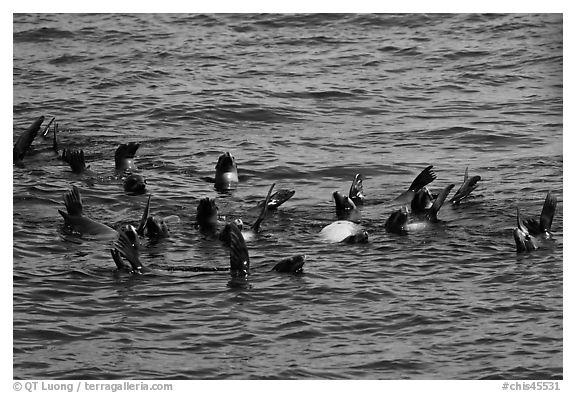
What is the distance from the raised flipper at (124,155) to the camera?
15.2m

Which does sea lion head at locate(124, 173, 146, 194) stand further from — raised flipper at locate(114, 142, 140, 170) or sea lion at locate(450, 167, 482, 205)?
sea lion at locate(450, 167, 482, 205)

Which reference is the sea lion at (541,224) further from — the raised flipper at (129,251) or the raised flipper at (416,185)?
the raised flipper at (129,251)

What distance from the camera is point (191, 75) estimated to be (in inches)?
777

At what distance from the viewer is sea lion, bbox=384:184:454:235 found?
12562mm

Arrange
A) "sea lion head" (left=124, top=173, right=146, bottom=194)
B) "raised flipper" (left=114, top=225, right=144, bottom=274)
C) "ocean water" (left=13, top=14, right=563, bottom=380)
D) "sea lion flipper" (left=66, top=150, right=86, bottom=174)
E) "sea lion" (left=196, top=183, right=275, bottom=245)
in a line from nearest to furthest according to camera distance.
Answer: "ocean water" (left=13, top=14, right=563, bottom=380)
"raised flipper" (left=114, top=225, right=144, bottom=274)
"sea lion" (left=196, top=183, right=275, bottom=245)
"sea lion head" (left=124, top=173, right=146, bottom=194)
"sea lion flipper" (left=66, top=150, right=86, bottom=174)

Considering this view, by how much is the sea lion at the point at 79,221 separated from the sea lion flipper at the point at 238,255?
1.88m

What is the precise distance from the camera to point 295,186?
48.2 feet

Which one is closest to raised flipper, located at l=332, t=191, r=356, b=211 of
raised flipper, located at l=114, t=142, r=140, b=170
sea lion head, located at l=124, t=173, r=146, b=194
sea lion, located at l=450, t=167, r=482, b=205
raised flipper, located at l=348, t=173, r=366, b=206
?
raised flipper, located at l=348, t=173, r=366, b=206

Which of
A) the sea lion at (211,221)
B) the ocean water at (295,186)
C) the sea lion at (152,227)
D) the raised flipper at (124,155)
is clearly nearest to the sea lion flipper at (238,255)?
the ocean water at (295,186)

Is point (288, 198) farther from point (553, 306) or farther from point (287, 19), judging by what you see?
point (287, 19)

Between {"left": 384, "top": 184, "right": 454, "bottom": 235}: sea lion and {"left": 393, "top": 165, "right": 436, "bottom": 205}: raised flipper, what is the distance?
2.10 feet

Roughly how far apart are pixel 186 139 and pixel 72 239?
4866mm

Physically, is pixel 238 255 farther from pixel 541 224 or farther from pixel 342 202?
pixel 541 224

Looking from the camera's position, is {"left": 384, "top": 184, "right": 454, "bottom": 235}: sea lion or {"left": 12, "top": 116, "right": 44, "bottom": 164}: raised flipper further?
{"left": 12, "top": 116, "right": 44, "bottom": 164}: raised flipper
